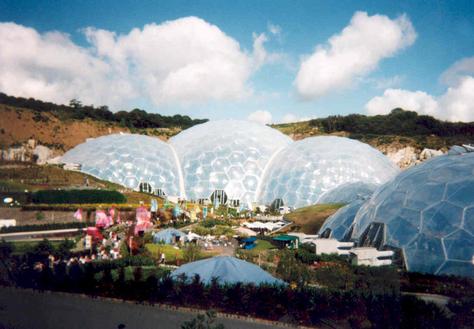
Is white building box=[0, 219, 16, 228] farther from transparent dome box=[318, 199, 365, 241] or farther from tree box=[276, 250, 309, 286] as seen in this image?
transparent dome box=[318, 199, 365, 241]

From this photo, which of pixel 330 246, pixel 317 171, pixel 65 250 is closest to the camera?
pixel 65 250

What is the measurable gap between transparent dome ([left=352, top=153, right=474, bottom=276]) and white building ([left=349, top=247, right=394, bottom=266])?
17.8 inches

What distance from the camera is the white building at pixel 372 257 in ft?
43.7

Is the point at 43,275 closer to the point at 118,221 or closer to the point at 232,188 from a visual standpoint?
the point at 118,221

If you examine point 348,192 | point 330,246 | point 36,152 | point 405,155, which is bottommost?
point 330,246

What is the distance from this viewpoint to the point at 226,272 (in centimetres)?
998

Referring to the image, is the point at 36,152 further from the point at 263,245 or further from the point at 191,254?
the point at 191,254

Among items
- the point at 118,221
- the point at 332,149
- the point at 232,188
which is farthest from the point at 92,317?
the point at 332,149

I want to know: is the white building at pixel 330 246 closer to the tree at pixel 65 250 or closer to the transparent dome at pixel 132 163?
the tree at pixel 65 250

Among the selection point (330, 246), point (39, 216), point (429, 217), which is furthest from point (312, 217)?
point (39, 216)

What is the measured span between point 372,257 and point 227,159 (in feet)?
73.5

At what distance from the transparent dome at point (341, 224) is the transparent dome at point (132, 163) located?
690 inches

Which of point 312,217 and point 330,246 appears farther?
point 312,217

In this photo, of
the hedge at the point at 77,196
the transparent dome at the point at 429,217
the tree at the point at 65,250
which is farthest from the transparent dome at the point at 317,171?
the tree at the point at 65,250
